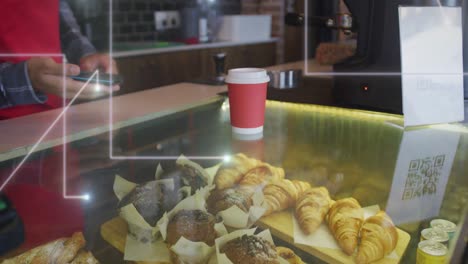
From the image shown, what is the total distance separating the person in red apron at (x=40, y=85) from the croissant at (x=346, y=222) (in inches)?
12.6

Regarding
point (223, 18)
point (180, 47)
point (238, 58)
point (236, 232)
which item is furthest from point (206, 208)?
point (223, 18)

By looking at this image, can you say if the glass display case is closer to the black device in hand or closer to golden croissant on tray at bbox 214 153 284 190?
golden croissant on tray at bbox 214 153 284 190

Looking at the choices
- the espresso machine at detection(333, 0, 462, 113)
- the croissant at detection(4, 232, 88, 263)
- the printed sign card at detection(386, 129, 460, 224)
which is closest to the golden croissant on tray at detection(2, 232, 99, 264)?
the croissant at detection(4, 232, 88, 263)

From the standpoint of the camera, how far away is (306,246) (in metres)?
0.52

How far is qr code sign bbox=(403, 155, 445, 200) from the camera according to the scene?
62 cm

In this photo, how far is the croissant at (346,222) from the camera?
51cm

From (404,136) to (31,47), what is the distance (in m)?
1.43

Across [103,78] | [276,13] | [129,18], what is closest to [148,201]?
[103,78]

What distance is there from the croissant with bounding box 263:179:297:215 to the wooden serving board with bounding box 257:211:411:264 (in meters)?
0.01

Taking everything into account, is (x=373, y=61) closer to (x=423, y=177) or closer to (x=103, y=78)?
(x=423, y=177)

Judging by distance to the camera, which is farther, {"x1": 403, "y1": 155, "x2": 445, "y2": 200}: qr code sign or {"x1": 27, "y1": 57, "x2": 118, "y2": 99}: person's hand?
{"x1": 27, "y1": 57, "x2": 118, "y2": 99}: person's hand

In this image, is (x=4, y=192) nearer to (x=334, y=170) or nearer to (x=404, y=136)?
(x=334, y=170)

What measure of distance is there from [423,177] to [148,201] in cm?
41

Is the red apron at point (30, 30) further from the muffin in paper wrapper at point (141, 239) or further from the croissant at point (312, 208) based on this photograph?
the croissant at point (312, 208)
